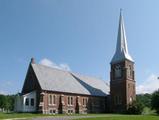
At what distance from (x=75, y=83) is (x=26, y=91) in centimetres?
1280

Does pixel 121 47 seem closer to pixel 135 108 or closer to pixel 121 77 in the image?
pixel 121 77

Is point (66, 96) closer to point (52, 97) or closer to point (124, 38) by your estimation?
point (52, 97)

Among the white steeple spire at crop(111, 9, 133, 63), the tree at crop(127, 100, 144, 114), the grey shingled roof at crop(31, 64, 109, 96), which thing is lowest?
the tree at crop(127, 100, 144, 114)

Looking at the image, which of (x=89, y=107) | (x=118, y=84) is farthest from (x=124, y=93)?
(x=89, y=107)

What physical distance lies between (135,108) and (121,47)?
1641 cm

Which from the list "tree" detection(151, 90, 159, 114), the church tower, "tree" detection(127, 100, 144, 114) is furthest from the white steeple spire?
"tree" detection(151, 90, 159, 114)

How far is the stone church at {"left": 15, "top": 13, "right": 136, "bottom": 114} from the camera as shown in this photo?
195 feet

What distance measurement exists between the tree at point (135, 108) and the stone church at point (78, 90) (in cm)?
170

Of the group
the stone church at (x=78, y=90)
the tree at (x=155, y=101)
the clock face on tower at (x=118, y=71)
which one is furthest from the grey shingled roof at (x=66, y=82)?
the tree at (x=155, y=101)

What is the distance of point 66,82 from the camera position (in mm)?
67625

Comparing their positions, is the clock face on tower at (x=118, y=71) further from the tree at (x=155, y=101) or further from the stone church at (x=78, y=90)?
the tree at (x=155, y=101)

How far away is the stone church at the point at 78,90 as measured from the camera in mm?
59500

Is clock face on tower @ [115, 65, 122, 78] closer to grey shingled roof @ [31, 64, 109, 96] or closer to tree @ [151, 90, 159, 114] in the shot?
grey shingled roof @ [31, 64, 109, 96]

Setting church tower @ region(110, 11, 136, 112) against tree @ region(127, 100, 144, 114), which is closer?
tree @ region(127, 100, 144, 114)
